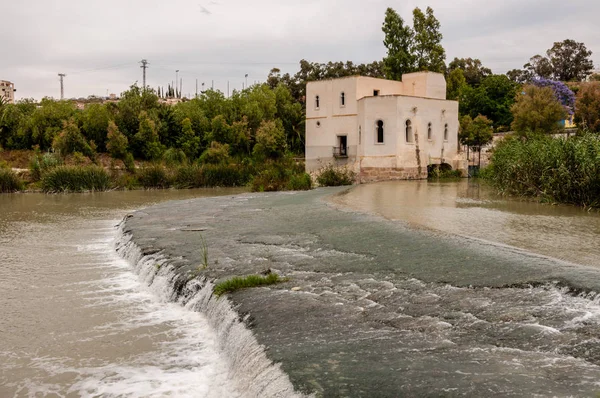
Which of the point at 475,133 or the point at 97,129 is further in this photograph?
the point at 97,129

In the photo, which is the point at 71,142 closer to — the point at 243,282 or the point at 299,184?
the point at 299,184

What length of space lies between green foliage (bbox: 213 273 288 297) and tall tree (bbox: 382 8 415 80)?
39.8 meters

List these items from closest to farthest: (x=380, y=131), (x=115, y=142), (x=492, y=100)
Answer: (x=380, y=131)
(x=115, y=142)
(x=492, y=100)

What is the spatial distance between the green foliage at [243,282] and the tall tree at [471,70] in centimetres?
6216

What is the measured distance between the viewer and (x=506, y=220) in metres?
14.0

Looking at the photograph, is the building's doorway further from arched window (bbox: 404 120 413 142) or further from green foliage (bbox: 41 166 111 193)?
green foliage (bbox: 41 166 111 193)

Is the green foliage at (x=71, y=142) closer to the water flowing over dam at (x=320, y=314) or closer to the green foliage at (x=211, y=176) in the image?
the green foliage at (x=211, y=176)

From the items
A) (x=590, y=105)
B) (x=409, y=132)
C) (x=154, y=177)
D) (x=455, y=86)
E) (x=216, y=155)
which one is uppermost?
(x=455, y=86)

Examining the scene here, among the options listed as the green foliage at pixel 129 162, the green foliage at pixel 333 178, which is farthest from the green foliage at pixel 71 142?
the green foliage at pixel 333 178

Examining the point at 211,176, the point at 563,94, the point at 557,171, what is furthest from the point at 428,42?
the point at 557,171

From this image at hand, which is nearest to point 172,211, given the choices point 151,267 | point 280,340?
point 151,267

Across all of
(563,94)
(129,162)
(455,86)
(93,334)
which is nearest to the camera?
(93,334)

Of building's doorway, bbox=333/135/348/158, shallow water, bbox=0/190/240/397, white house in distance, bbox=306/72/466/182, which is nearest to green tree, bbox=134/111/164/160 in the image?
white house in distance, bbox=306/72/466/182

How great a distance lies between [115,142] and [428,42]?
26.5m
